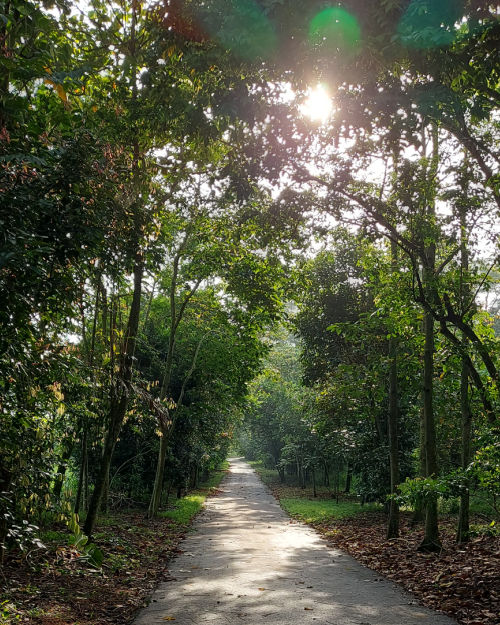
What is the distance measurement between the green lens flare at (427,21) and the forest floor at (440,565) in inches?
251

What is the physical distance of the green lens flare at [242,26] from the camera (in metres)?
4.48

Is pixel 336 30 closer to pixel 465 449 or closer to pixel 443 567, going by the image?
pixel 443 567

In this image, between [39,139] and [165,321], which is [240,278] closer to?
[165,321]

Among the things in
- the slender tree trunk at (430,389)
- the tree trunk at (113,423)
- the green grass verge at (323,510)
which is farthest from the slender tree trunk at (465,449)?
the green grass verge at (323,510)

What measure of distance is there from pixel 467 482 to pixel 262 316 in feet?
30.4

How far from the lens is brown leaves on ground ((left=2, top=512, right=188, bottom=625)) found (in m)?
5.54

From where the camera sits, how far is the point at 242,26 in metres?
4.51

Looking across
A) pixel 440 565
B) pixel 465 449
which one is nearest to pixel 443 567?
pixel 440 565

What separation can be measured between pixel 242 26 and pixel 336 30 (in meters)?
0.91

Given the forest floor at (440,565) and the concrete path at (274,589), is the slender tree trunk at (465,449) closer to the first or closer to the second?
the forest floor at (440,565)

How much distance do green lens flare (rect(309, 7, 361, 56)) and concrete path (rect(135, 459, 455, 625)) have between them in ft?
21.1

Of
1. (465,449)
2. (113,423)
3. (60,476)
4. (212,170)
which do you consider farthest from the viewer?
(465,449)

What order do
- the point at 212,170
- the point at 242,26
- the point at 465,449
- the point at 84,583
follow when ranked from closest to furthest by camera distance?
the point at 242,26 < the point at 84,583 < the point at 212,170 < the point at 465,449

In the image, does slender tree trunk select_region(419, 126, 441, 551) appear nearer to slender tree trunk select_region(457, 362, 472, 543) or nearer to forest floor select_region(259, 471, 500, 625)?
forest floor select_region(259, 471, 500, 625)
